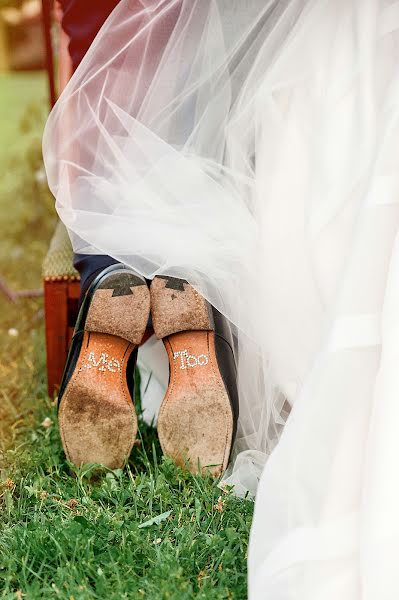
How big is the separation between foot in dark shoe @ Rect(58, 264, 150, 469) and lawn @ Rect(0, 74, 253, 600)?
54 mm

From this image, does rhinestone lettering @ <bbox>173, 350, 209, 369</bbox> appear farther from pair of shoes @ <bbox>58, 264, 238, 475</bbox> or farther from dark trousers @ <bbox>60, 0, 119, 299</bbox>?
dark trousers @ <bbox>60, 0, 119, 299</bbox>

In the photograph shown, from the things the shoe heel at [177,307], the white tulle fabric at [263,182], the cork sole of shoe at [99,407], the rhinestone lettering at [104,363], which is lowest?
the cork sole of shoe at [99,407]

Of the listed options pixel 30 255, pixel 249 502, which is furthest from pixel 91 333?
pixel 30 255

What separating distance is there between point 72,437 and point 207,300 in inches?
13.1

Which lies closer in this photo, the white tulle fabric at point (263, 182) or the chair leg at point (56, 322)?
the white tulle fabric at point (263, 182)

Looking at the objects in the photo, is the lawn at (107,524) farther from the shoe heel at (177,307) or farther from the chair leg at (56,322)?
the shoe heel at (177,307)

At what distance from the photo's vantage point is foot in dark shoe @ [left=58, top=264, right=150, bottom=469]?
1463mm

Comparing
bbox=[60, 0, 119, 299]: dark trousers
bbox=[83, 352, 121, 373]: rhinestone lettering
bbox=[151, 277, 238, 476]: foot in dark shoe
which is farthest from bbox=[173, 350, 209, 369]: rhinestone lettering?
bbox=[60, 0, 119, 299]: dark trousers

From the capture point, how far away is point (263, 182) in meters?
1.49

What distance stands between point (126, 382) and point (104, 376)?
0.05 meters

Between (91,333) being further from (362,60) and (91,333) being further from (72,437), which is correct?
(362,60)

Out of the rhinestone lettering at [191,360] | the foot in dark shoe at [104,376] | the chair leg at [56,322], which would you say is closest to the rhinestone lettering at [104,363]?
the foot in dark shoe at [104,376]

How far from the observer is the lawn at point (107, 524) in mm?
1203

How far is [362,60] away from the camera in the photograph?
4.54ft
